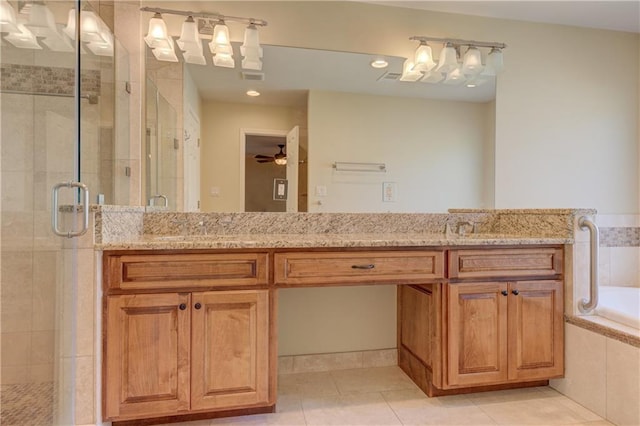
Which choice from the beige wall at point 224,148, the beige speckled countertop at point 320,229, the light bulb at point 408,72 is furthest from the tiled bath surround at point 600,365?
the beige wall at point 224,148

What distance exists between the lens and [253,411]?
1.70 metres

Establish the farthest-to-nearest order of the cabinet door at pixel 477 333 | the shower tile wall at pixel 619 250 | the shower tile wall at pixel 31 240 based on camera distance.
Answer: the shower tile wall at pixel 619 250 < the cabinet door at pixel 477 333 < the shower tile wall at pixel 31 240

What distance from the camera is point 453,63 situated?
95.7 inches

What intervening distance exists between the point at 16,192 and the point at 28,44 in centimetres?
65

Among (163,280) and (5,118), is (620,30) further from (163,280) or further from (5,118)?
(5,118)

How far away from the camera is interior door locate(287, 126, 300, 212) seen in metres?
2.18

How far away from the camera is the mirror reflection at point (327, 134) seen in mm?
2127

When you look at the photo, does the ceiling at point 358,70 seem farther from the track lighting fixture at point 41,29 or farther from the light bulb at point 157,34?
the track lighting fixture at point 41,29

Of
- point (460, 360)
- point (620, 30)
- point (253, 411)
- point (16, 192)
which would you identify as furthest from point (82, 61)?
point (620, 30)

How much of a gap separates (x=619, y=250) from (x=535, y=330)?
1539 millimetres

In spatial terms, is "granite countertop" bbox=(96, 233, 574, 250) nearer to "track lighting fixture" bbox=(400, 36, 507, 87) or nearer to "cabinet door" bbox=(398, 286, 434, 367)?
"cabinet door" bbox=(398, 286, 434, 367)

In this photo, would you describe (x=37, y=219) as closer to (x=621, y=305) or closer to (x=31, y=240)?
(x=31, y=240)

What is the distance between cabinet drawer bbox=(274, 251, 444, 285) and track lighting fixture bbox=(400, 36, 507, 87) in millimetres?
1314

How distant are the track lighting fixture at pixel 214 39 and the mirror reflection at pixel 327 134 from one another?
5 centimetres
